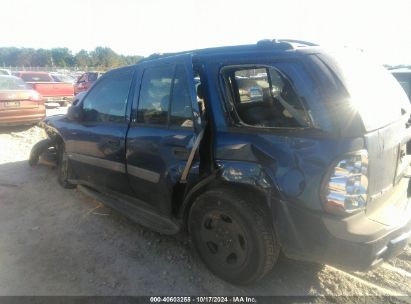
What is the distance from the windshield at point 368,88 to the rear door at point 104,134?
2.11 m

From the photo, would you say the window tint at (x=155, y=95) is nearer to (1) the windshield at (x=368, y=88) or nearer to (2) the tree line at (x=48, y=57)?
(1) the windshield at (x=368, y=88)

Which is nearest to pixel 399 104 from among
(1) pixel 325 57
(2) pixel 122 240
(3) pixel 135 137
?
(1) pixel 325 57

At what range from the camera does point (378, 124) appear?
7.52 feet

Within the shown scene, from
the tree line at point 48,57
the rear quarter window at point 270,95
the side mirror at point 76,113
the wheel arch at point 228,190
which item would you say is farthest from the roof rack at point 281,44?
the tree line at point 48,57

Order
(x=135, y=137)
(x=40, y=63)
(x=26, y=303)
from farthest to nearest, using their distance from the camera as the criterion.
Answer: (x=40, y=63) < (x=135, y=137) < (x=26, y=303)

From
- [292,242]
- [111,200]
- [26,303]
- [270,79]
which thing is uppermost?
[270,79]

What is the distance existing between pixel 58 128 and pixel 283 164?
3.57 metres

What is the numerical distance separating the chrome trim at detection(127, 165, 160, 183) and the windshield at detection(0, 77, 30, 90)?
23.8ft

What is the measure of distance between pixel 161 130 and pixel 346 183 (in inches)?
66.0

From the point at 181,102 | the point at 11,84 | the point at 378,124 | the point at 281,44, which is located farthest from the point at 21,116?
the point at 378,124

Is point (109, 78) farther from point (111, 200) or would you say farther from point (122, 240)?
point (122, 240)

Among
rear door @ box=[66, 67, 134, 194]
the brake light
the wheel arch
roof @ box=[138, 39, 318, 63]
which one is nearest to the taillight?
the wheel arch

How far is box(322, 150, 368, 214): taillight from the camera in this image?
2111 millimetres

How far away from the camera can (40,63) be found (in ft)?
306
